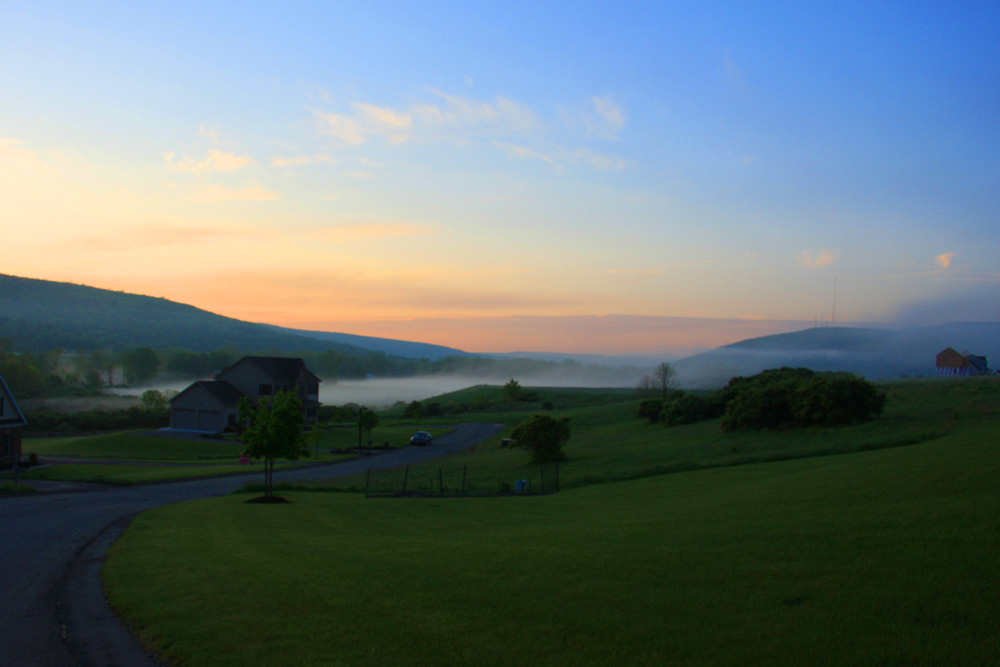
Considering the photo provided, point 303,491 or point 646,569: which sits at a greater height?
point 646,569

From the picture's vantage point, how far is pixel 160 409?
7625 cm

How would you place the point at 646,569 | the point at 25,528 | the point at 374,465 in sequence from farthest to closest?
the point at 374,465 → the point at 25,528 → the point at 646,569

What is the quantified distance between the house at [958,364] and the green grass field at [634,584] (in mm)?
107123

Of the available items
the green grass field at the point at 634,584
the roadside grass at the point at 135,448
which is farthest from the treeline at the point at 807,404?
the roadside grass at the point at 135,448

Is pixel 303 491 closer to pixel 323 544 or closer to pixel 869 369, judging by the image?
pixel 323 544

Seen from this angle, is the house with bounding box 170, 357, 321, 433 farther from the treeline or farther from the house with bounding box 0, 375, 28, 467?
the treeline

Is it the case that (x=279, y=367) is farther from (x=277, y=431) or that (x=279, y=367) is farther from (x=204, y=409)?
(x=277, y=431)

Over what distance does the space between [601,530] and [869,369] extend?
209 meters

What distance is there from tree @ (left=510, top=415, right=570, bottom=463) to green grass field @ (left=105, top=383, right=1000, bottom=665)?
2213 cm

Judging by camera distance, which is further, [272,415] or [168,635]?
[272,415]

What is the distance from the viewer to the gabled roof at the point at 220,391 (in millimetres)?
66625

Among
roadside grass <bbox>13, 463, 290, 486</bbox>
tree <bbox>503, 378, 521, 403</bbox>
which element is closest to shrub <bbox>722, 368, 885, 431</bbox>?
roadside grass <bbox>13, 463, 290, 486</bbox>

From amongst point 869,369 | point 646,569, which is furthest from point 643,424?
point 869,369

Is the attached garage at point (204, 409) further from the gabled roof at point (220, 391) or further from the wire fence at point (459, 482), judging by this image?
the wire fence at point (459, 482)
